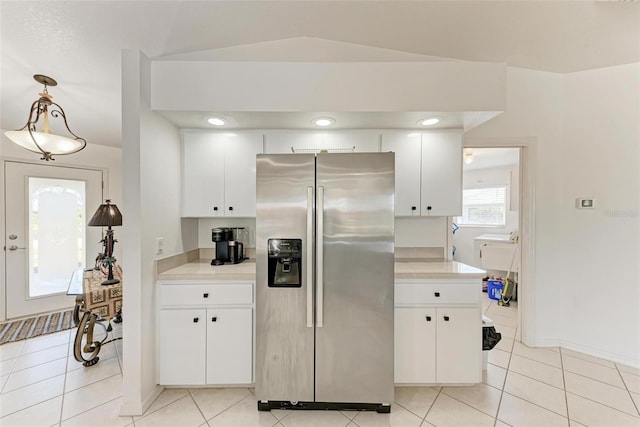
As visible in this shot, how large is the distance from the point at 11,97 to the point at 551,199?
5.10 m

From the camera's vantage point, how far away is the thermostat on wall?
2402 mm

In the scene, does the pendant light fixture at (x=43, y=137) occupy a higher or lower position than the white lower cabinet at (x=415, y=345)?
higher

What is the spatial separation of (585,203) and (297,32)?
294 cm

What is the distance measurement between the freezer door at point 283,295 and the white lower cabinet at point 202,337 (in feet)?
0.76

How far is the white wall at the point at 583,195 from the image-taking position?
2289 mm

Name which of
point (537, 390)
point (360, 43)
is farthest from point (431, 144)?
point (537, 390)

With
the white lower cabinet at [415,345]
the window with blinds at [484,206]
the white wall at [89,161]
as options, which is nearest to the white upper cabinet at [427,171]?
the white lower cabinet at [415,345]

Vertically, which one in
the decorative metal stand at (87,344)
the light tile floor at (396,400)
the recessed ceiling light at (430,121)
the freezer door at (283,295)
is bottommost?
the light tile floor at (396,400)

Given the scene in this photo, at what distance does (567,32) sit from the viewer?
1.88 m

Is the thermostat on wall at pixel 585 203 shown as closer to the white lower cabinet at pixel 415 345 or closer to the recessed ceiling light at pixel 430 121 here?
the recessed ceiling light at pixel 430 121

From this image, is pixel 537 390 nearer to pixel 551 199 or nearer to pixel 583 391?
pixel 583 391

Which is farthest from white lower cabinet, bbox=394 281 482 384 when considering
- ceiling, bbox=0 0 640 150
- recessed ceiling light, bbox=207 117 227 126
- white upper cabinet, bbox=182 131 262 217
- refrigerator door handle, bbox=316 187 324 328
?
recessed ceiling light, bbox=207 117 227 126

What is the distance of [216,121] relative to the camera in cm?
210

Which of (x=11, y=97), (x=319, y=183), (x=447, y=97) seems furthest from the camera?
(x=11, y=97)
